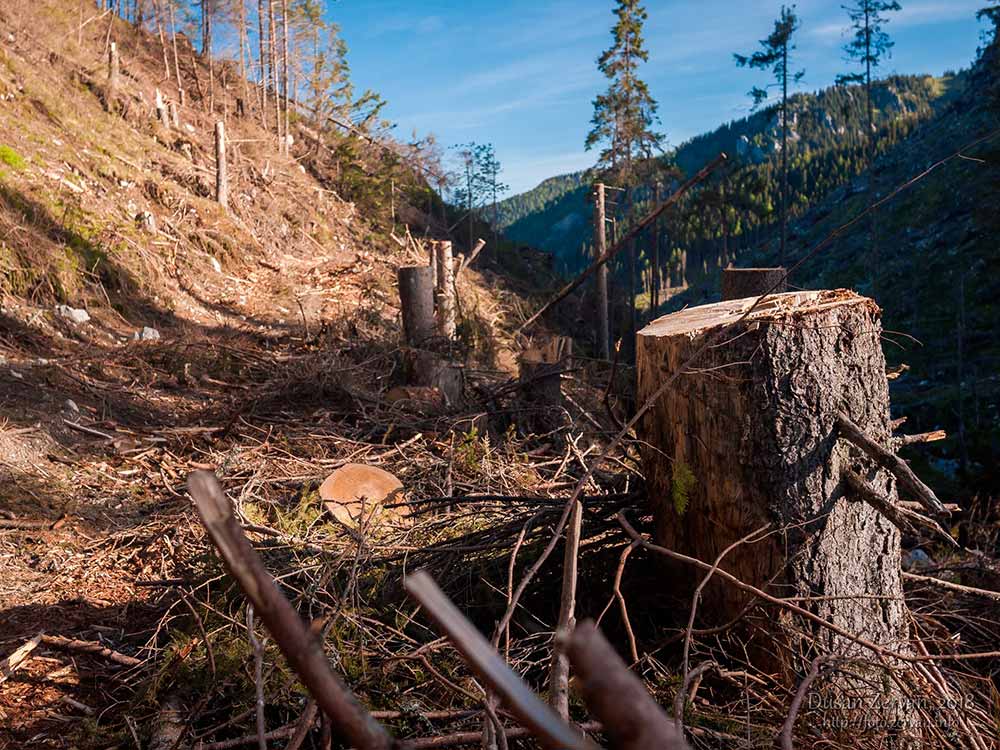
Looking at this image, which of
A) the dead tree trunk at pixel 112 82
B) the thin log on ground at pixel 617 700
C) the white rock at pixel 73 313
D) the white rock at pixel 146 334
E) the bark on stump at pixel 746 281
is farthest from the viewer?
the dead tree trunk at pixel 112 82

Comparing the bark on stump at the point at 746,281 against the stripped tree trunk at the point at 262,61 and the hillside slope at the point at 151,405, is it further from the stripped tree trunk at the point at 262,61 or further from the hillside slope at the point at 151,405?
the stripped tree trunk at the point at 262,61

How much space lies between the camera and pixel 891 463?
2141 millimetres

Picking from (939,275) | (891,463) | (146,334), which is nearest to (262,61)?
(146,334)

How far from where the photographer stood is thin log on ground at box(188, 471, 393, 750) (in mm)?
638

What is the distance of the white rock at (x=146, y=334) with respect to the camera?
8789 millimetres

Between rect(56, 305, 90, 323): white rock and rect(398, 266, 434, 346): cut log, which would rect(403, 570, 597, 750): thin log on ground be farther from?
rect(56, 305, 90, 323): white rock

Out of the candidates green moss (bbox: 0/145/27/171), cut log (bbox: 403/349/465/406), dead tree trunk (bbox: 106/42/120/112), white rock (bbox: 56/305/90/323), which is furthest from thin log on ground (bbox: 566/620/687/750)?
dead tree trunk (bbox: 106/42/120/112)

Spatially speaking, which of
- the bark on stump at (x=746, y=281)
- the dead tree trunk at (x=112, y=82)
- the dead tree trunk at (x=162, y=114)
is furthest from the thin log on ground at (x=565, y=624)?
the dead tree trunk at (x=162, y=114)

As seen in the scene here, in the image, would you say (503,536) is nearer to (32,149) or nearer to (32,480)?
(32,480)

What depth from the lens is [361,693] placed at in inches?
94.0

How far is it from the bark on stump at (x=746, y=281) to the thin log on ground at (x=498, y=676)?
370cm

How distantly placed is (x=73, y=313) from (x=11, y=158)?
357cm

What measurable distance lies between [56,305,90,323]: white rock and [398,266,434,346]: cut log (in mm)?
4124

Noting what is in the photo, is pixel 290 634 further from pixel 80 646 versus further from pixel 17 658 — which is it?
pixel 80 646
